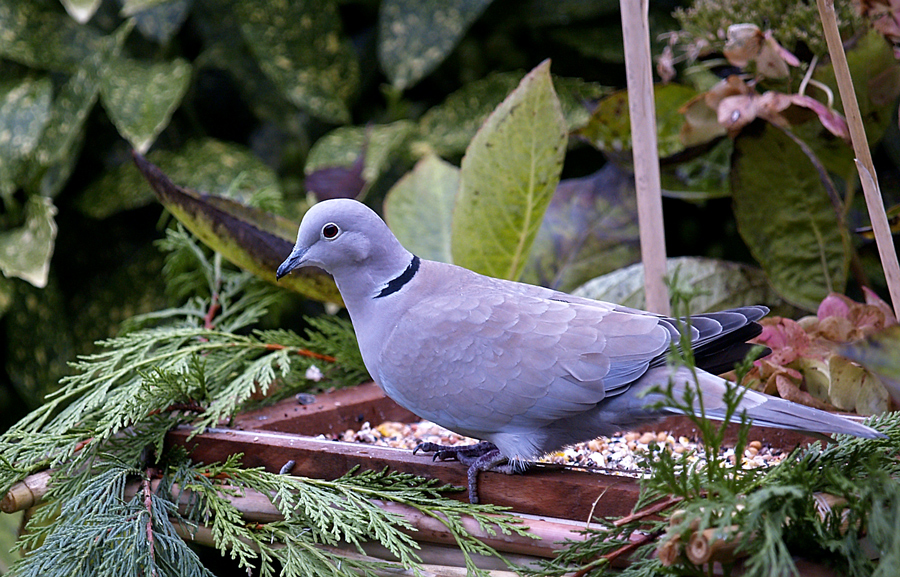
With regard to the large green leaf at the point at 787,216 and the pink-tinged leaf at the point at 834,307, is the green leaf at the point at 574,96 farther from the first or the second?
the pink-tinged leaf at the point at 834,307

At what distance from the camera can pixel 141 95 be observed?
5.90 feet

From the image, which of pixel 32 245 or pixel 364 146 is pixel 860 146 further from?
pixel 32 245

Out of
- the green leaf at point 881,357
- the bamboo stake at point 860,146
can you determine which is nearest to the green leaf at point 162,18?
the bamboo stake at point 860,146

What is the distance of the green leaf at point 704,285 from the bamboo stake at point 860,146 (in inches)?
18.9

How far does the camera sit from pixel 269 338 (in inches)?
49.6

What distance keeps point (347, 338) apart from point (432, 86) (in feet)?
3.49

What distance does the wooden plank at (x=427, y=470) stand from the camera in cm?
81

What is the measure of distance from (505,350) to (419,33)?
1.17 metres

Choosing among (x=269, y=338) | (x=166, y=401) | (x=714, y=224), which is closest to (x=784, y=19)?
(x=714, y=224)

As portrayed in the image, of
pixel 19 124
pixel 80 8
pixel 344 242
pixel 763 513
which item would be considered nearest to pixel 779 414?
pixel 763 513

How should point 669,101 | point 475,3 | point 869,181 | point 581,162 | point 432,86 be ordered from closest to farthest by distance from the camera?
point 869,181
point 669,101
point 475,3
point 581,162
point 432,86

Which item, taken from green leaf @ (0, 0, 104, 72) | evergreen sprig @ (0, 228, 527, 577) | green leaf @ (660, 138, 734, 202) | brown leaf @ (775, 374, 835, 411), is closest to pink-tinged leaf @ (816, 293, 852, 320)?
brown leaf @ (775, 374, 835, 411)

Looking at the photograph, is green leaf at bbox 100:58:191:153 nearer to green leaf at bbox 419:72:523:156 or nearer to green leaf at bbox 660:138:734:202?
green leaf at bbox 419:72:523:156

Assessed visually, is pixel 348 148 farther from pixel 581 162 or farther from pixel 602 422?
pixel 602 422
